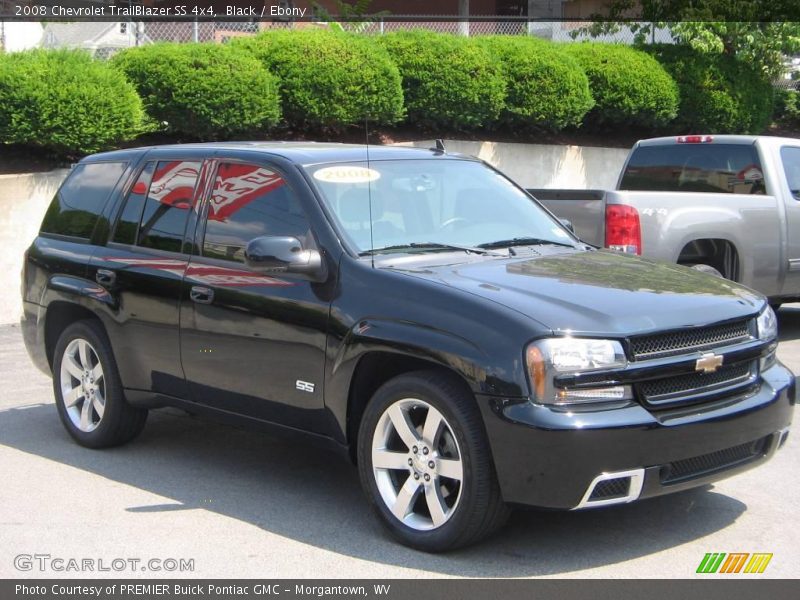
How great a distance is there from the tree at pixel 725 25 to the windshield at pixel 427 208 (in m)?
14.2

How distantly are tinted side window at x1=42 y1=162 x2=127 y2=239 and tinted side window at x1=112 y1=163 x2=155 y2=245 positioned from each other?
247mm

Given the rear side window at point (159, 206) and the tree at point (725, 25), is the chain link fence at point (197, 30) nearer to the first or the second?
the tree at point (725, 25)

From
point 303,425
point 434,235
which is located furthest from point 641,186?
point 303,425

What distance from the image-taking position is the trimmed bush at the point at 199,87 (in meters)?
14.3

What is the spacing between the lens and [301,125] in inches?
635

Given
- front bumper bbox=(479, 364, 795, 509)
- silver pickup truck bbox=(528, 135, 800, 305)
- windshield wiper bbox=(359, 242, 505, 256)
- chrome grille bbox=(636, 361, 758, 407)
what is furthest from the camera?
silver pickup truck bbox=(528, 135, 800, 305)

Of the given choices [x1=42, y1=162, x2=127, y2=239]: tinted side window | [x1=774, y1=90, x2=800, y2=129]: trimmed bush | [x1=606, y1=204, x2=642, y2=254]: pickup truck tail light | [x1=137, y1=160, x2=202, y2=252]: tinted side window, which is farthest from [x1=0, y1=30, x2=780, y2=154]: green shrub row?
[x1=137, y1=160, x2=202, y2=252]: tinted side window

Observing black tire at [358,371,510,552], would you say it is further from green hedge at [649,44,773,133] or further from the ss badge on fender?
green hedge at [649,44,773,133]

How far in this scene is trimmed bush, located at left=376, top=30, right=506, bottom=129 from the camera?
16.6 m

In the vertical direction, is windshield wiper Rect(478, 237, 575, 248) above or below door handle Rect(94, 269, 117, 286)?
above
